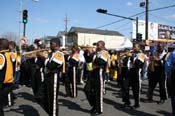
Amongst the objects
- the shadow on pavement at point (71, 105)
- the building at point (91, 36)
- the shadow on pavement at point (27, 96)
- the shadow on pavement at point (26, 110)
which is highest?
the building at point (91, 36)

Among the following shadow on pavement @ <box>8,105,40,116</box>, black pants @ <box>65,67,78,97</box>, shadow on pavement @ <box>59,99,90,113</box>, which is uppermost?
black pants @ <box>65,67,78,97</box>

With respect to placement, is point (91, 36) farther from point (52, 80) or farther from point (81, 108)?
point (52, 80)

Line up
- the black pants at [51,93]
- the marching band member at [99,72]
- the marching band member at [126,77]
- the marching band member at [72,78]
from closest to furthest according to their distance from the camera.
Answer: the black pants at [51,93] → the marching band member at [99,72] → the marching band member at [126,77] → the marching band member at [72,78]

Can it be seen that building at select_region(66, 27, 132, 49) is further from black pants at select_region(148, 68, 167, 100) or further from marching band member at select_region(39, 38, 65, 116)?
marching band member at select_region(39, 38, 65, 116)

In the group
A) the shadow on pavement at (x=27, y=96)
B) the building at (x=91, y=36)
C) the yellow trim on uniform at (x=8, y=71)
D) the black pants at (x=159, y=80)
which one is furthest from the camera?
the building at (x=91, y=36)

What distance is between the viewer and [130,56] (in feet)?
31.9

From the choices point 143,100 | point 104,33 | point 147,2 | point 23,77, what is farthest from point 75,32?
point 143,100

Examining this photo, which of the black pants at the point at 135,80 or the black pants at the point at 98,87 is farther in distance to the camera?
the black pants at the point at 135,80

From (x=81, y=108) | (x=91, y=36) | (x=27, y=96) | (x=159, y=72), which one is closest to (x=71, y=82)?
(x=27, y=96)

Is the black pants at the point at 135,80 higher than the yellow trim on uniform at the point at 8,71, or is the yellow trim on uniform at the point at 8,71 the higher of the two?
the yellow trim on uniform at the point at 8,71

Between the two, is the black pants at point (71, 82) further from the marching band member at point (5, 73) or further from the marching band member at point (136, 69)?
the marching band member at point (5, 73)

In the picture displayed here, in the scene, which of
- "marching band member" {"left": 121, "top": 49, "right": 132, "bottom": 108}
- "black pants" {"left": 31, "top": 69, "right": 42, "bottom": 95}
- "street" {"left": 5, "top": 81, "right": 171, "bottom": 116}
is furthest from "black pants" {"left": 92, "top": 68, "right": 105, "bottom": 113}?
"black pants" {"left": 31, "top": 69, "right": 42, "bottom": 95}

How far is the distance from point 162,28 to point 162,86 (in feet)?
125


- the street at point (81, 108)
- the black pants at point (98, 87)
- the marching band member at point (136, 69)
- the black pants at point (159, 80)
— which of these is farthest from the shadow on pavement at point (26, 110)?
the black pants at point (159, 80)
